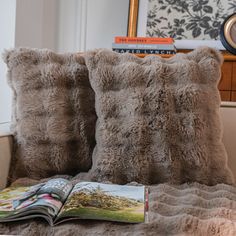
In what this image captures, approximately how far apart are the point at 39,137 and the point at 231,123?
0.72 meters

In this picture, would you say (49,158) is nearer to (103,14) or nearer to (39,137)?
(39,137)

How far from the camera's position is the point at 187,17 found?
6.38 feet

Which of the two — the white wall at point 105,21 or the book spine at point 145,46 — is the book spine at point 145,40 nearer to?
the book spine at point 145,46

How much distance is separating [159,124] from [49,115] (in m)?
0.39

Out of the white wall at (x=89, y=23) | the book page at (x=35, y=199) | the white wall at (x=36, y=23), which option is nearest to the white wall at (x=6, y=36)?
the white wall at (x=36, y=23)

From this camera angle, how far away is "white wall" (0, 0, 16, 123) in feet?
5.95

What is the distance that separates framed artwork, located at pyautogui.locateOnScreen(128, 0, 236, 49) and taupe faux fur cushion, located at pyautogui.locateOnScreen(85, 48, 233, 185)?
717mm

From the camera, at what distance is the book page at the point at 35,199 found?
0.83 meters

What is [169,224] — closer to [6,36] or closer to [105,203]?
[105,203]

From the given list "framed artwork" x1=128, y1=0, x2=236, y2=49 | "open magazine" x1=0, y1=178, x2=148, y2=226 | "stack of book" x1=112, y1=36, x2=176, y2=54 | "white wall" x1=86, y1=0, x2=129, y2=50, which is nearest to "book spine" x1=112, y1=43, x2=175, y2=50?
"stack of book" x1=112, y1=36, x2=176, y2=54

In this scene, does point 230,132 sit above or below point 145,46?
below

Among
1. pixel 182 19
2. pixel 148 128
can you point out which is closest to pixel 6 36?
pixel 182 19

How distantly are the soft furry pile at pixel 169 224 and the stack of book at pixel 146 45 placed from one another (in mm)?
881

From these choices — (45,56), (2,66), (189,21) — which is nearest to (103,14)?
(189,21)
